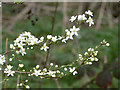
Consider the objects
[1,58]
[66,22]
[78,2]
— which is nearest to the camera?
[1,58]

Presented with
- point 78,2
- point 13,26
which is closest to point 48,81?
point 13,26

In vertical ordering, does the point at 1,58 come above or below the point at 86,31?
below

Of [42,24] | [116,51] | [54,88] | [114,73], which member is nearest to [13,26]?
[42,24]

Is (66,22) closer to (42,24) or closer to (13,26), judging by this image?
(42,24)

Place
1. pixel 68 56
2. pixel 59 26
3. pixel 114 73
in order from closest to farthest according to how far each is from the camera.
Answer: pixel 114 73 → pixel 68 56 → pixel 59 26

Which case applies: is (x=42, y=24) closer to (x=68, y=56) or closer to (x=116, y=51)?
(x=68, y=56)

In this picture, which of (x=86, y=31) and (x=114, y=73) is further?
(x=86, y=31)

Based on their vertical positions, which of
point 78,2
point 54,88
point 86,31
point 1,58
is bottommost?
point 54,88
